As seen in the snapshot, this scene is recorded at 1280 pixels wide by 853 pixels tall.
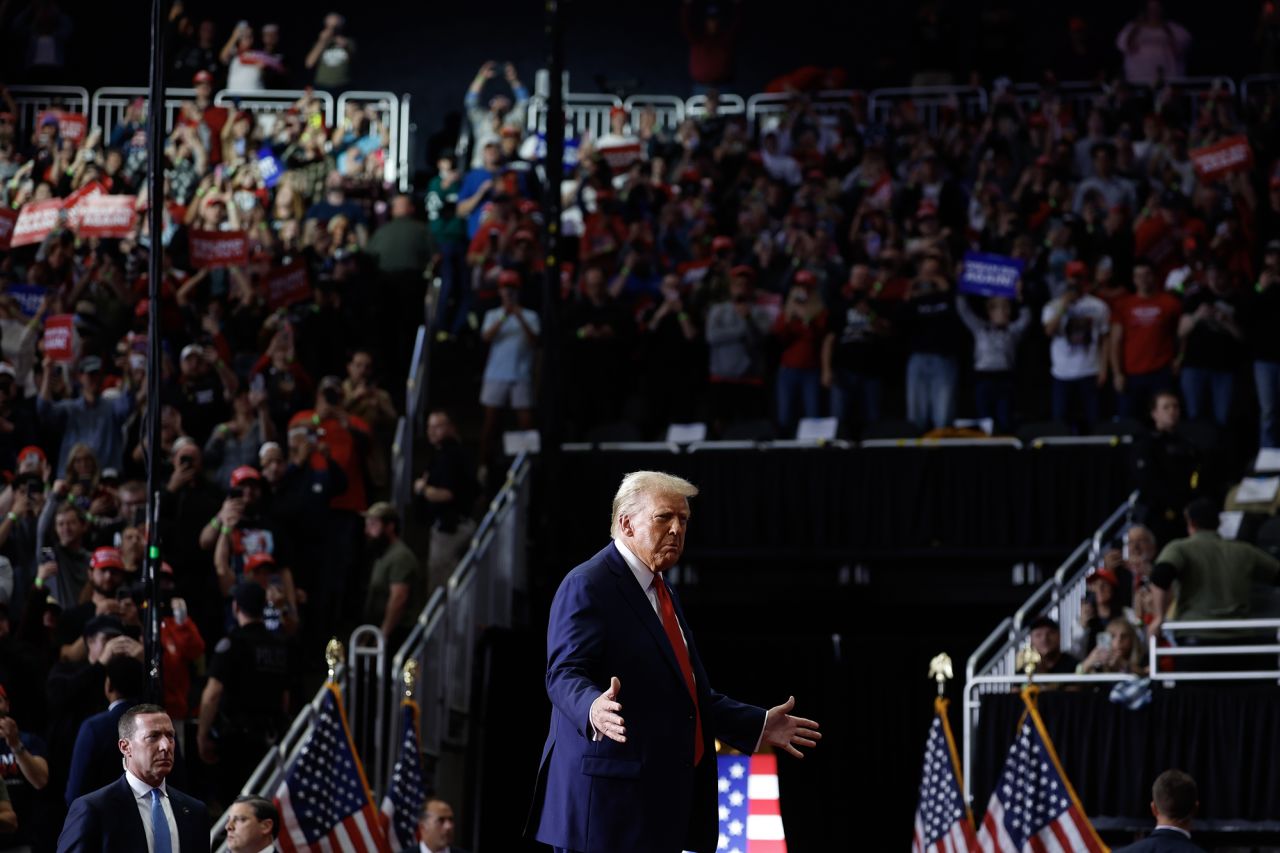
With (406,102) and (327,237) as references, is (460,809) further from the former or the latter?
(406,102)

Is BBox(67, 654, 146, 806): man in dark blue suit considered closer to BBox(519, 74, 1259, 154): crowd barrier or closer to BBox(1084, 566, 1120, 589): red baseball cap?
BBox(1084, 566, 1120, 589): red baseball cap

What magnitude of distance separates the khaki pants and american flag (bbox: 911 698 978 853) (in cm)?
456

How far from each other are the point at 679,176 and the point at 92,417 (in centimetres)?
810

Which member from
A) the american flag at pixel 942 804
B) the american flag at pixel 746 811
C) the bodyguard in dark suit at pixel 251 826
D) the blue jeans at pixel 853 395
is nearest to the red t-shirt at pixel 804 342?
the blue jeans at pixel 853 395

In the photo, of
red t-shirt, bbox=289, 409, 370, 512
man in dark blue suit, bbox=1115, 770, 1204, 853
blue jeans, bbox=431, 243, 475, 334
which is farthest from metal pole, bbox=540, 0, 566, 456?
man in dark blue suit, bbox=1115, 770, 1204, 853

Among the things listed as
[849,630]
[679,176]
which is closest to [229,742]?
[849,630]

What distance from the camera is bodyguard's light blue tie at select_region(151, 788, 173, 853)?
7.86m

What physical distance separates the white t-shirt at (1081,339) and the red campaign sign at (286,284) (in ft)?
21.2

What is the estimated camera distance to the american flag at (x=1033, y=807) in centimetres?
1331

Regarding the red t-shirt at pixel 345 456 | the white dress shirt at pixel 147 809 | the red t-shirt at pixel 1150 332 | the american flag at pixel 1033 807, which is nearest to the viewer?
the white dress shirt at pixel 147 809

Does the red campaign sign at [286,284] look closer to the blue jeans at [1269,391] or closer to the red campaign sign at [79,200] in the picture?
the red campaign sign at [79,200]

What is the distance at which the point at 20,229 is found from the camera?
1955cm

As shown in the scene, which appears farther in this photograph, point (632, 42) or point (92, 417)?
point (632, 42)

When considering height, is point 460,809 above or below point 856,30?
below
